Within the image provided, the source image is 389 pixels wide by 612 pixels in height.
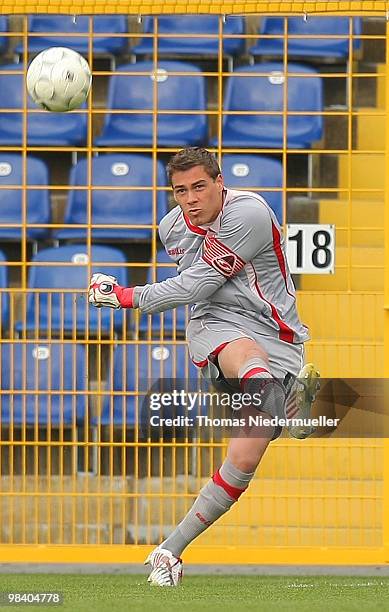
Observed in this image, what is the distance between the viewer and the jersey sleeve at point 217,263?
4.95 metres

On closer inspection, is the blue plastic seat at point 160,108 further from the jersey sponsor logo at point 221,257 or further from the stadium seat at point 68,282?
the jersey sponsor logo at point 221,257

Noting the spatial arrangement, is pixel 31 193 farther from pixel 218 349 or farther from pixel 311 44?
pixel 218 349

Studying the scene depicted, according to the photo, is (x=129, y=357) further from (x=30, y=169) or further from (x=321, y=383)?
(x=30, y=169)

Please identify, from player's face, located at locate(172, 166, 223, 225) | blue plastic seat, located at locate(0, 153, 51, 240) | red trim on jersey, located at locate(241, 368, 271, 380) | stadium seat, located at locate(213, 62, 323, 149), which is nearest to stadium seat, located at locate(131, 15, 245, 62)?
stadium seat, located at locate(213, 62, 323, 149)

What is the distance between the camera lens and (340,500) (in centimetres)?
624

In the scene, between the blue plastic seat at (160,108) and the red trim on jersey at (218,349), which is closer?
the red trim on jersey at (218,349)

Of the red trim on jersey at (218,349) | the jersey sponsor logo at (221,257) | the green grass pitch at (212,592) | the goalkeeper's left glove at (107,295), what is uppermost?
the jersey sponsor logo at (221,257)

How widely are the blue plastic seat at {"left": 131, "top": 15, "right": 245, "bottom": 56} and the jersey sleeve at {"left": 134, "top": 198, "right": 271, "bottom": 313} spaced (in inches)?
121

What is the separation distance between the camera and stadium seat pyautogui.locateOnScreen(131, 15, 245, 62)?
7922mm

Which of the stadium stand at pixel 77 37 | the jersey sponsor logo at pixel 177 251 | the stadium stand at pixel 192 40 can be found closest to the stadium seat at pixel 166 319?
the jersey sponsor logo at pixel 177 251

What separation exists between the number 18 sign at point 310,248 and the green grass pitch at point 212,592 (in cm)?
133

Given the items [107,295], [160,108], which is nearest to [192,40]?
[160,108]

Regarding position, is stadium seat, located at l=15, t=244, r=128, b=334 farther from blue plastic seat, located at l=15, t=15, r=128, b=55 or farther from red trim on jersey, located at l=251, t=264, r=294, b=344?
red trim on jersey, located at l=251, t=264, r=294, b=344

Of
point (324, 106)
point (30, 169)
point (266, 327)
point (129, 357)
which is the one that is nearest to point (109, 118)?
point (30, 169)
